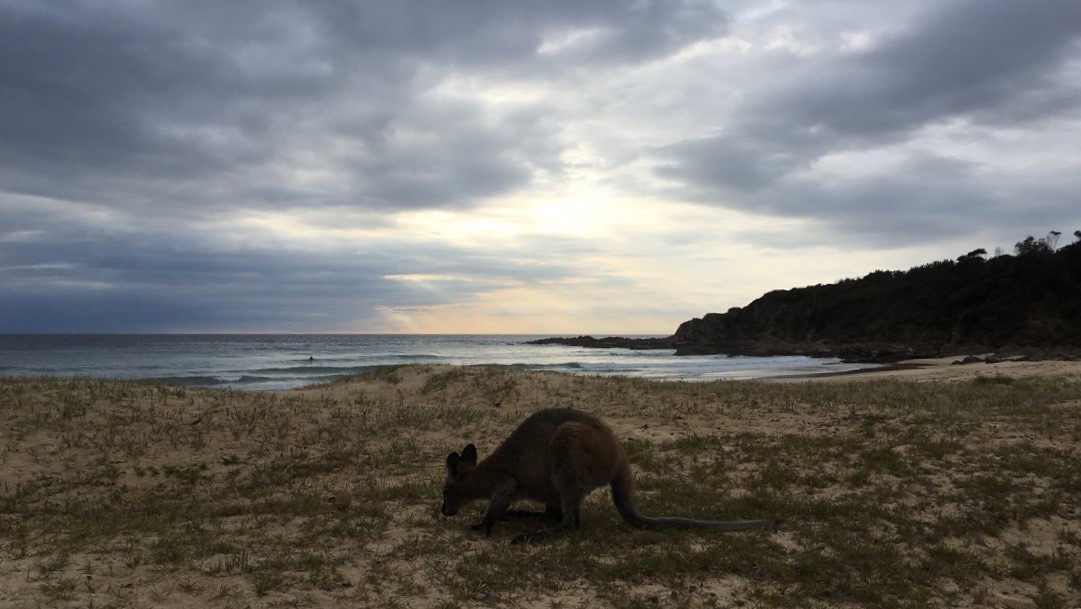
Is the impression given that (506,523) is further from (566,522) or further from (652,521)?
(652,521)

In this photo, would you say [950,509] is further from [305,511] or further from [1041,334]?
[1041,334]

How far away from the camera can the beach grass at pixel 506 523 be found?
5.17 metres

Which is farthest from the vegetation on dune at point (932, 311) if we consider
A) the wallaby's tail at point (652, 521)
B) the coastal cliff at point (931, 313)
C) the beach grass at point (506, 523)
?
the wallaby's tail at point (652, 521)

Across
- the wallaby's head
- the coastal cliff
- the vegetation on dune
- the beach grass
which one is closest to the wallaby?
the wallaby's head

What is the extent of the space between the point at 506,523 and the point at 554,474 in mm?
1029

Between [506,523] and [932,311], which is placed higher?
[932,311]

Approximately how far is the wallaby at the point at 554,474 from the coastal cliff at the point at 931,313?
41.0m

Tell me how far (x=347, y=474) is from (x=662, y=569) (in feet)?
17.2

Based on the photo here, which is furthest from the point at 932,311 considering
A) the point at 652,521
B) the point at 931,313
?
the point at 652,521

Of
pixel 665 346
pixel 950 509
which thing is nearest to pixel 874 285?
pixel 665 346

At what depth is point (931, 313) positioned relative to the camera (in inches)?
2333

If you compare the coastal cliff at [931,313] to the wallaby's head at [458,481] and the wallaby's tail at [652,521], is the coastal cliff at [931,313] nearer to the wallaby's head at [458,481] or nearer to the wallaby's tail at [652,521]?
the wallaby's tail at [652,521]

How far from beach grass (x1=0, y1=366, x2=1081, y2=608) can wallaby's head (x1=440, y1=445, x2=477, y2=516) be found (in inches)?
10.9

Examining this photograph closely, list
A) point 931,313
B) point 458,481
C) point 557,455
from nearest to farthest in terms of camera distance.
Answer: point 557,455
point 458,481
point 931,313
